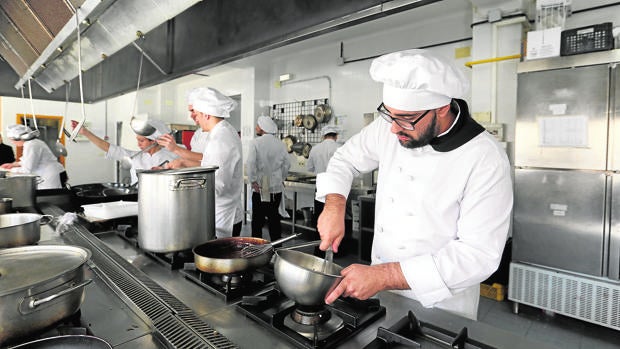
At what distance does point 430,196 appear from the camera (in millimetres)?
1365

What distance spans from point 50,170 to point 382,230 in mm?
4876

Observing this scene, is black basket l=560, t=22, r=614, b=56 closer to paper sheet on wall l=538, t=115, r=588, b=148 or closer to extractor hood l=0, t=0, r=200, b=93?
paper sheet on wall l=538, t=115, r=588, b=148

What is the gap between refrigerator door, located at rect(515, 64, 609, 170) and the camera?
9.23 feet

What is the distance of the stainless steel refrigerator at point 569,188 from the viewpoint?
2.78 m

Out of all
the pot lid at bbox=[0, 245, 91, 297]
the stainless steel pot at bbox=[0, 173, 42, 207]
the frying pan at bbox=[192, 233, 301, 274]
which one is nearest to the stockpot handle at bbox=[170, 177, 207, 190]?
the frying pan at bbox=[192, 233, 301, 274]

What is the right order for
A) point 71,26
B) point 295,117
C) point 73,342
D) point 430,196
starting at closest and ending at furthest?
point 73,342 < point 430,196 < point 71,26 < point 295,117

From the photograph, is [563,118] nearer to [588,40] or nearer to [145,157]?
[588,40]

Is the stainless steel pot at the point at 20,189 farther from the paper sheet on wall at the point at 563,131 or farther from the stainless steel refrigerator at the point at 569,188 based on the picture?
the paper sheet on wall at the point at 563,131

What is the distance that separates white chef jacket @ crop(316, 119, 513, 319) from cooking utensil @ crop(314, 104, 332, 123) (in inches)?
170

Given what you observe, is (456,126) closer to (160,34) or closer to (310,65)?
(160,34)

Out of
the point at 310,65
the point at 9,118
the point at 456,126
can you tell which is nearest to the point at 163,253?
the point at 456,126

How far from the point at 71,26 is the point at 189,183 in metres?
0.87

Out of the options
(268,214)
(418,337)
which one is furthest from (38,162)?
(418,337)

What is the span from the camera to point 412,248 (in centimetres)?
143
